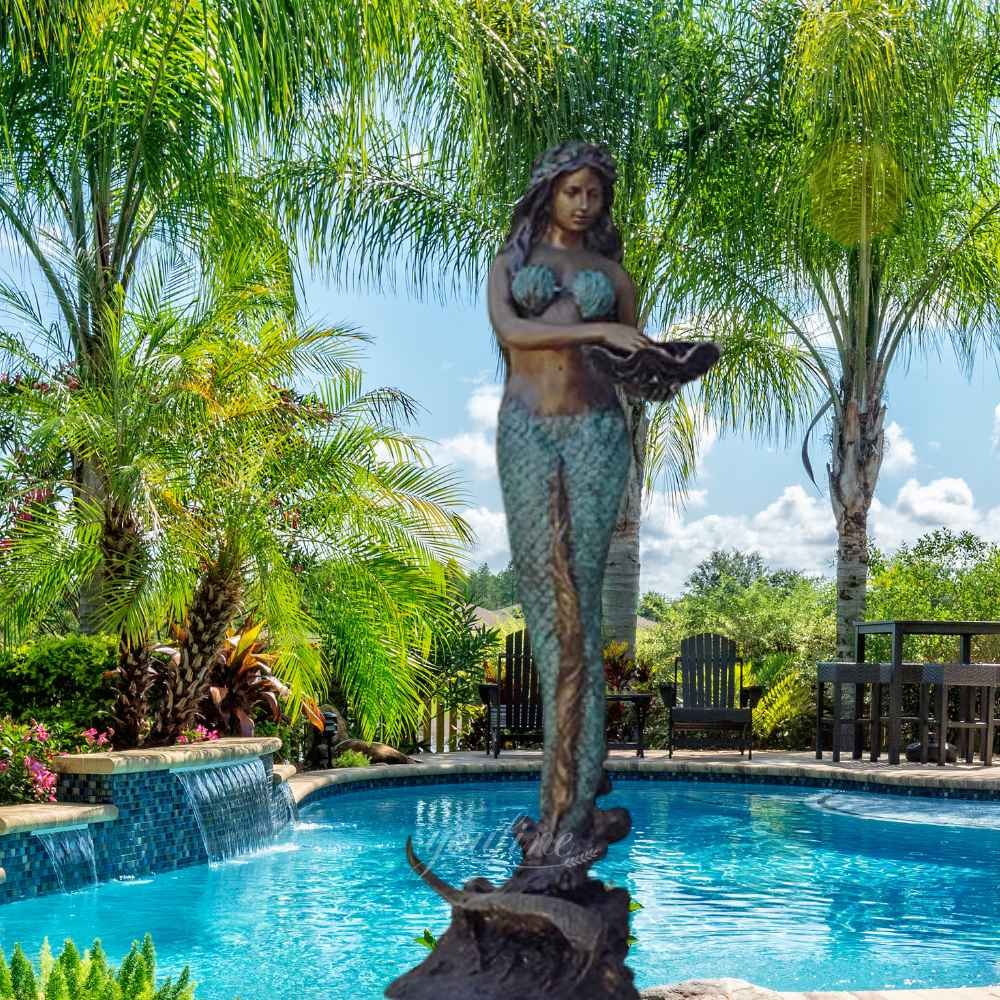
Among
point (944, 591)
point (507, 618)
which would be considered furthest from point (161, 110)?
point (507, 618)

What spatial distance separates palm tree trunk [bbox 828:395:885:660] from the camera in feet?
43.5

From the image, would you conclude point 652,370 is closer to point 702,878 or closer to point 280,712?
→ point 702,878

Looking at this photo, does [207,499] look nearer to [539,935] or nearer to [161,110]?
[161,110]

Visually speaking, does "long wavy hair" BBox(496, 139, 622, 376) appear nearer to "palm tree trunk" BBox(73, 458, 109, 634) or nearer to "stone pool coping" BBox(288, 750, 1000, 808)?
"palm tree trunk" BBox(73, 458, 109, 634)

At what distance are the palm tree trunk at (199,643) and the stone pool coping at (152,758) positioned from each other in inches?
10.8

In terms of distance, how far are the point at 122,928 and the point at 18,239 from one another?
18.0 feet

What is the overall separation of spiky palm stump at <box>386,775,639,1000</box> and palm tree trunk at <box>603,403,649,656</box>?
10.5 m

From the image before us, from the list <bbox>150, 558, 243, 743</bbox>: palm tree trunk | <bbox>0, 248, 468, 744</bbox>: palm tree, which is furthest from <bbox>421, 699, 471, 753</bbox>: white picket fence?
<bbox>150, 558, 243, 743</bbox>: palm tree trunk

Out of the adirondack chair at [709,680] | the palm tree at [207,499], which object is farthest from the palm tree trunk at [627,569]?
the palm tree at [207,499]

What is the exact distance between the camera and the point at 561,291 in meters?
2.93

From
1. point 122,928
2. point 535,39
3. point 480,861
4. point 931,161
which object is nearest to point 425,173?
point 535,39

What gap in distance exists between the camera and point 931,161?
1252 centimetres

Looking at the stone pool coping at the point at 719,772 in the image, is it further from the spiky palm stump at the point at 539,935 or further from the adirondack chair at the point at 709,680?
the spiky palm stump at the point at 539,935

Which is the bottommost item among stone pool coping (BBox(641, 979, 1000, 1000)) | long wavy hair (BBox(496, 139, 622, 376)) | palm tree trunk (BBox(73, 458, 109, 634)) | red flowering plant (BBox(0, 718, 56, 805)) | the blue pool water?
the blue pool water
